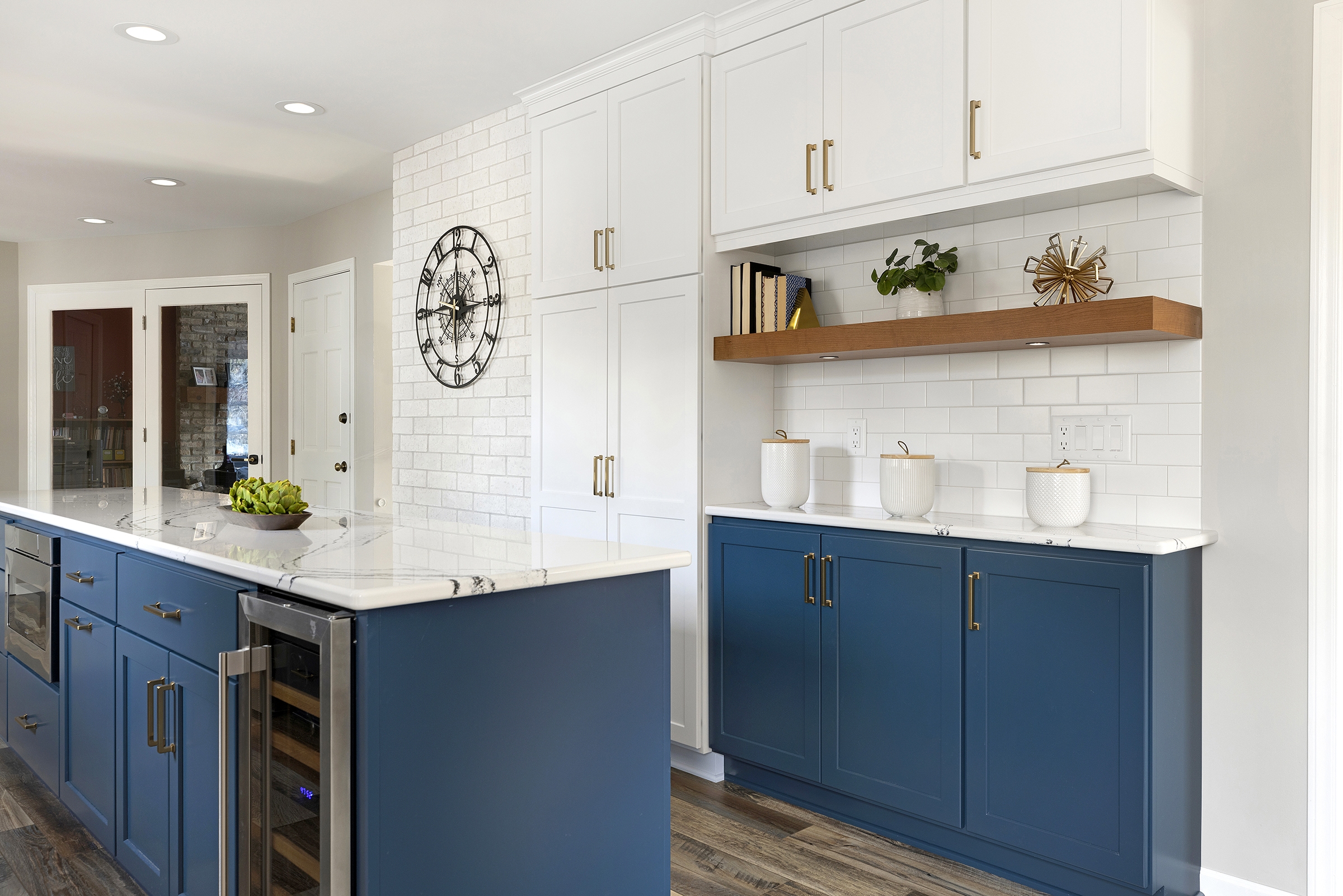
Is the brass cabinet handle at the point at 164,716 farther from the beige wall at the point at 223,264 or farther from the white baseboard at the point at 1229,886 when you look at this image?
the beige wall at the point at 223,264

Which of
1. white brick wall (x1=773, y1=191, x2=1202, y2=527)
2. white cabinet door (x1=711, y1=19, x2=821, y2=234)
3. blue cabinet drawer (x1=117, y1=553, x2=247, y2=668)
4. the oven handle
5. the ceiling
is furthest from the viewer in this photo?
the ceiling

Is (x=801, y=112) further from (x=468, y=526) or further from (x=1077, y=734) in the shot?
(x=1077, y=734)

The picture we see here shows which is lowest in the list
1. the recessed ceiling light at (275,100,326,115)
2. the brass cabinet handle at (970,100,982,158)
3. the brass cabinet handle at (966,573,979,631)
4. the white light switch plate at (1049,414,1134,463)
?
the brass cabinet handle at (966,573,979,631)

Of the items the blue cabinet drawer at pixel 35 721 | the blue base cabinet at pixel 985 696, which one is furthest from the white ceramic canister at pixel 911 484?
the blue cabinet drawer at pixel 35 721

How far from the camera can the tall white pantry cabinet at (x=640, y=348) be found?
3.21 meters

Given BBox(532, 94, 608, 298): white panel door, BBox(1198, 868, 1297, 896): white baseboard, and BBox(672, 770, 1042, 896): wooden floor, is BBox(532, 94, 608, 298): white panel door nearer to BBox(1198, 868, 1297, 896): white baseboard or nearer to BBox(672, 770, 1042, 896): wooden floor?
BBox(672, 770, 1042, 896): wooden floor

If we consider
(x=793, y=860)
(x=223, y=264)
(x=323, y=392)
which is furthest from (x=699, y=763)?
(x=223, y=264)

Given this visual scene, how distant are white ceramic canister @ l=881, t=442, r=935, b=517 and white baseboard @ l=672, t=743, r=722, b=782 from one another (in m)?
1.13

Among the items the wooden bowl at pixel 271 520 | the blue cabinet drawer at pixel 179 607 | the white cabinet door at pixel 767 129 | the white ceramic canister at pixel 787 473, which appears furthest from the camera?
the white ceramic canister at pixel 787 473

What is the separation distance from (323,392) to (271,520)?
12.7 feet

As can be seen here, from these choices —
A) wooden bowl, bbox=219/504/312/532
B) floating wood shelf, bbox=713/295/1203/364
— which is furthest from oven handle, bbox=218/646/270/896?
floating wood shelf, bbox=713/295/1203/364

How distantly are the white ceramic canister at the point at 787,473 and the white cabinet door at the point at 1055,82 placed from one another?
1.02 metres

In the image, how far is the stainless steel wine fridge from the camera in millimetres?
1481

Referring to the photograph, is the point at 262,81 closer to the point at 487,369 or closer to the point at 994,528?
the point at 487,369
